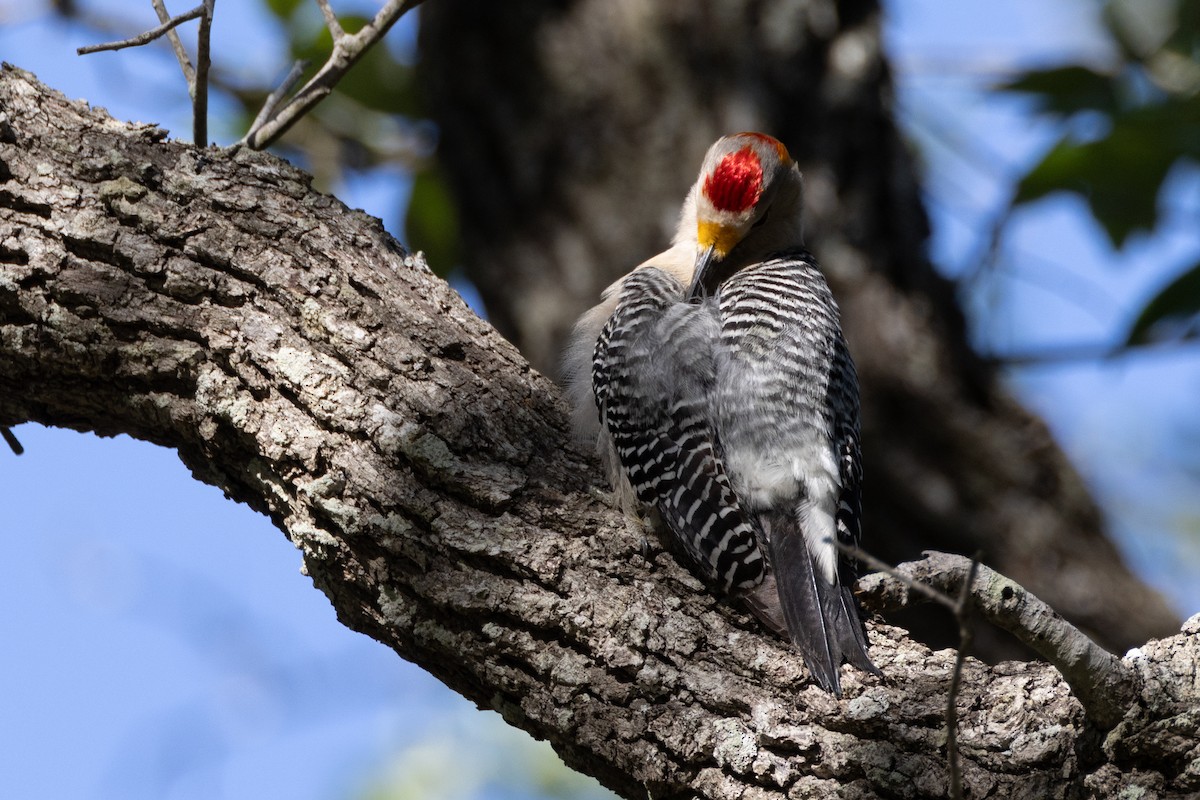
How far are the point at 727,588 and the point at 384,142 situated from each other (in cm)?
397

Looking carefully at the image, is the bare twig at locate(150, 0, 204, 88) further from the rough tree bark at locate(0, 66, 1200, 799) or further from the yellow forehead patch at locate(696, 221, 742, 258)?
the yellow forehead patch at locate(696, 221, 742, 258)

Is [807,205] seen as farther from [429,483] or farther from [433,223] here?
[429,483]

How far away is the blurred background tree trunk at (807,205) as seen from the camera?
5.37 m

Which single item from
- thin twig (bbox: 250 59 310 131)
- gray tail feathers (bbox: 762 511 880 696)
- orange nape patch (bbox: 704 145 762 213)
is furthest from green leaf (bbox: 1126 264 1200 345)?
thin twig (bbox: 250 59 310 131)

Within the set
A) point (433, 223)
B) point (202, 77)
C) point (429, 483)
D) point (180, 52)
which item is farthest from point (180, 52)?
point (433, 223)

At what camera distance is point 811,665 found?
2686 mm

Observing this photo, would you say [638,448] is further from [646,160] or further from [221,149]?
[646,160]

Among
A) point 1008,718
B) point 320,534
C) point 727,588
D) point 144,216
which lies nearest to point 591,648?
point 727,588

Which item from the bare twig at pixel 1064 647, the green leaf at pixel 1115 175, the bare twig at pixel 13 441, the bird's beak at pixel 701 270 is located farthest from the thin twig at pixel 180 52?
A: the green leaf at pixel 1115 175

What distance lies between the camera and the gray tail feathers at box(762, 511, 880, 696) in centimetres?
269

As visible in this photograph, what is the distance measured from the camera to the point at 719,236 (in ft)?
14.3

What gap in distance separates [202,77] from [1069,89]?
11.5 ft

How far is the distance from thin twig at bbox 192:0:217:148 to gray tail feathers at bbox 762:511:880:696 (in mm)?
1891

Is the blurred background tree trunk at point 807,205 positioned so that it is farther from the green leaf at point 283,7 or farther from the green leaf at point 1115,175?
the green leaf at point 1115,175
